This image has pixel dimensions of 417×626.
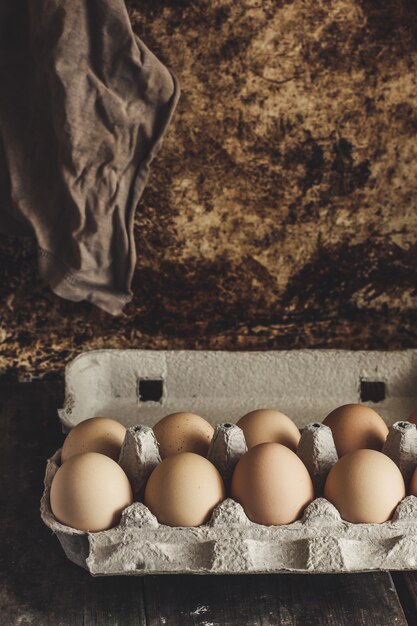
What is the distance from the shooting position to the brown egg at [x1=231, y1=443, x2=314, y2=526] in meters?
0.90

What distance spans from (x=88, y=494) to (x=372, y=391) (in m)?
0.55

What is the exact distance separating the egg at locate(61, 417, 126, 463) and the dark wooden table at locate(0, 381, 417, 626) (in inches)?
4.6

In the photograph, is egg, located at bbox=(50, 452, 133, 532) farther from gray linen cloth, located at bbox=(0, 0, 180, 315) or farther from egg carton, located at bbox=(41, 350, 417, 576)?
gray linen cloth, located at bbox=(0, 0, 180, 315)

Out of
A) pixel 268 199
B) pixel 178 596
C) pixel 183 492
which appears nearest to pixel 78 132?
pixel 268 199

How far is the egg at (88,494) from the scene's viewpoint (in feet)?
2.92

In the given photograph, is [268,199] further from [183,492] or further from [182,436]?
[183,492]

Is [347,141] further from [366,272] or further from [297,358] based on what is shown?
[297,358]

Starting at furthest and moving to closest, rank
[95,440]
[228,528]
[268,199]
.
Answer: [268,199] → [95,440] → [228,528]

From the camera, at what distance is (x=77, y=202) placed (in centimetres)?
106

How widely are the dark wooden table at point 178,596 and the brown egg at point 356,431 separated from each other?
154mm

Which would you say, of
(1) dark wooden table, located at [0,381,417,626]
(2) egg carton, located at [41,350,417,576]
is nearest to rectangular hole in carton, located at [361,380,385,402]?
(2) egg carton, located at [41,350,417,576]

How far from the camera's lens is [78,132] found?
1027mm

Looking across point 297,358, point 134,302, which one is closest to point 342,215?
point 297,358

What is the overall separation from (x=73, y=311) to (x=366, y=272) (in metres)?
0.48
